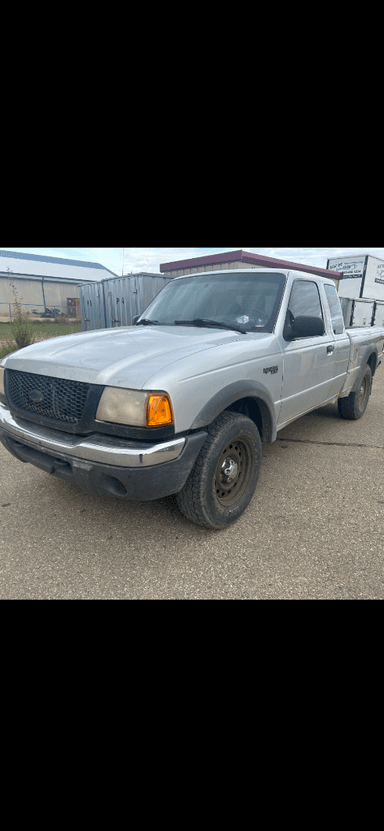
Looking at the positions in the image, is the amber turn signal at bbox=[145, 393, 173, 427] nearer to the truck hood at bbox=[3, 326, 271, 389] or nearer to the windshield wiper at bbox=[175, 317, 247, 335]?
the truck hood at bbox=[3, 326, 271, 389]

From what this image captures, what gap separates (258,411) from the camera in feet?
10.5

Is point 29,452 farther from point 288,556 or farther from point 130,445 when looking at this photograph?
point 288,556

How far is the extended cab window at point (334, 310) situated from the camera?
4.49m

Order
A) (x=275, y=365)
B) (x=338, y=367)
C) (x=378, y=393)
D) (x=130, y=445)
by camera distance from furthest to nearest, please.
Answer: (x=378, y=393) < (x=338, y=367) < (x=275, y=365) < (x=130, y=445)

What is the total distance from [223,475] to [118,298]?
33.4 ft

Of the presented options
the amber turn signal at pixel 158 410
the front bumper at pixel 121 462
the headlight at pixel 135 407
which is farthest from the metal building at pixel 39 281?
the amber turn signal at pixel 158 410

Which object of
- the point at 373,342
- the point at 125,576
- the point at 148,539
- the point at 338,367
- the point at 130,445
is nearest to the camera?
the point at 130,445

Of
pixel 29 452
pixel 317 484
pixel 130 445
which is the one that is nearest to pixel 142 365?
pixel 130 445

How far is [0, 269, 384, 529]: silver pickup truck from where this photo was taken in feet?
7.24

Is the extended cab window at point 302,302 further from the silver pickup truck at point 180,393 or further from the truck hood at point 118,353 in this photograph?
the truck hood at point 118,353

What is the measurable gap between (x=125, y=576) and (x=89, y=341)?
159 centimetres

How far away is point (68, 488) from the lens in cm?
347

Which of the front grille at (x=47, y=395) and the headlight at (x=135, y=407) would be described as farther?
the front grille at (x=47, y=395)

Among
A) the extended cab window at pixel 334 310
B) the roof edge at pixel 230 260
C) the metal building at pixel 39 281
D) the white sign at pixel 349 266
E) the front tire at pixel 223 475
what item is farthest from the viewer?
the metal building at pixel 39 281
